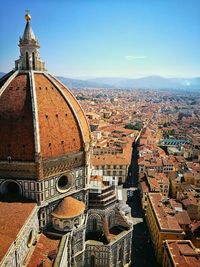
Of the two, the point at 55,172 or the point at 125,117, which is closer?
the point at 55,172

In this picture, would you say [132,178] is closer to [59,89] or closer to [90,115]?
[59,89]

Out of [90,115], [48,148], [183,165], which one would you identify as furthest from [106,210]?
[90,115]

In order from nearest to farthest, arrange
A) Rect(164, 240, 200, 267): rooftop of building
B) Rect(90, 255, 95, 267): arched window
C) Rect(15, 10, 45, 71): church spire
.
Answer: Rect(164, 240, 200, 267): rooftop of building
Rect(15, 10, 45, 71): church spire
Rect(90, 255, 95, 267): arched window

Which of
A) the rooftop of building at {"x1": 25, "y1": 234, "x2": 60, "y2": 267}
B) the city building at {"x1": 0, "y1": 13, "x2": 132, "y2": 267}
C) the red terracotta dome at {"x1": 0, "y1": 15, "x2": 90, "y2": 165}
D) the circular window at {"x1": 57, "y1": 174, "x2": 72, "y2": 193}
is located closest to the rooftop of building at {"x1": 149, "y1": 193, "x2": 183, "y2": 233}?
the city building at {"x1": 0, "y1": 13, "x2": 132, "y2": 267}

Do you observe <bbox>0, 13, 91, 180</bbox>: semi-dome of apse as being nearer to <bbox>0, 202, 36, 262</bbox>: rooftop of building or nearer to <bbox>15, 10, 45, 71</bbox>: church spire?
<bbox>15, 10, 45, 71</bbox>: church spire

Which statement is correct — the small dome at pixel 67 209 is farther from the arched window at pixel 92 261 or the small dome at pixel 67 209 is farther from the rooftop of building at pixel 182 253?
the rooftop of building at pixel 182 253

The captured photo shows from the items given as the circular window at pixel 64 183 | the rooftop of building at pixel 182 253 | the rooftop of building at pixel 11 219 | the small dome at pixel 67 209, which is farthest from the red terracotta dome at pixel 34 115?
the rooftop of building at pixel 182 253

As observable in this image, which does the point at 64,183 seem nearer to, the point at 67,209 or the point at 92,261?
the point at 67,209

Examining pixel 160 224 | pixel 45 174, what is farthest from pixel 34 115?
pixel 160 224
